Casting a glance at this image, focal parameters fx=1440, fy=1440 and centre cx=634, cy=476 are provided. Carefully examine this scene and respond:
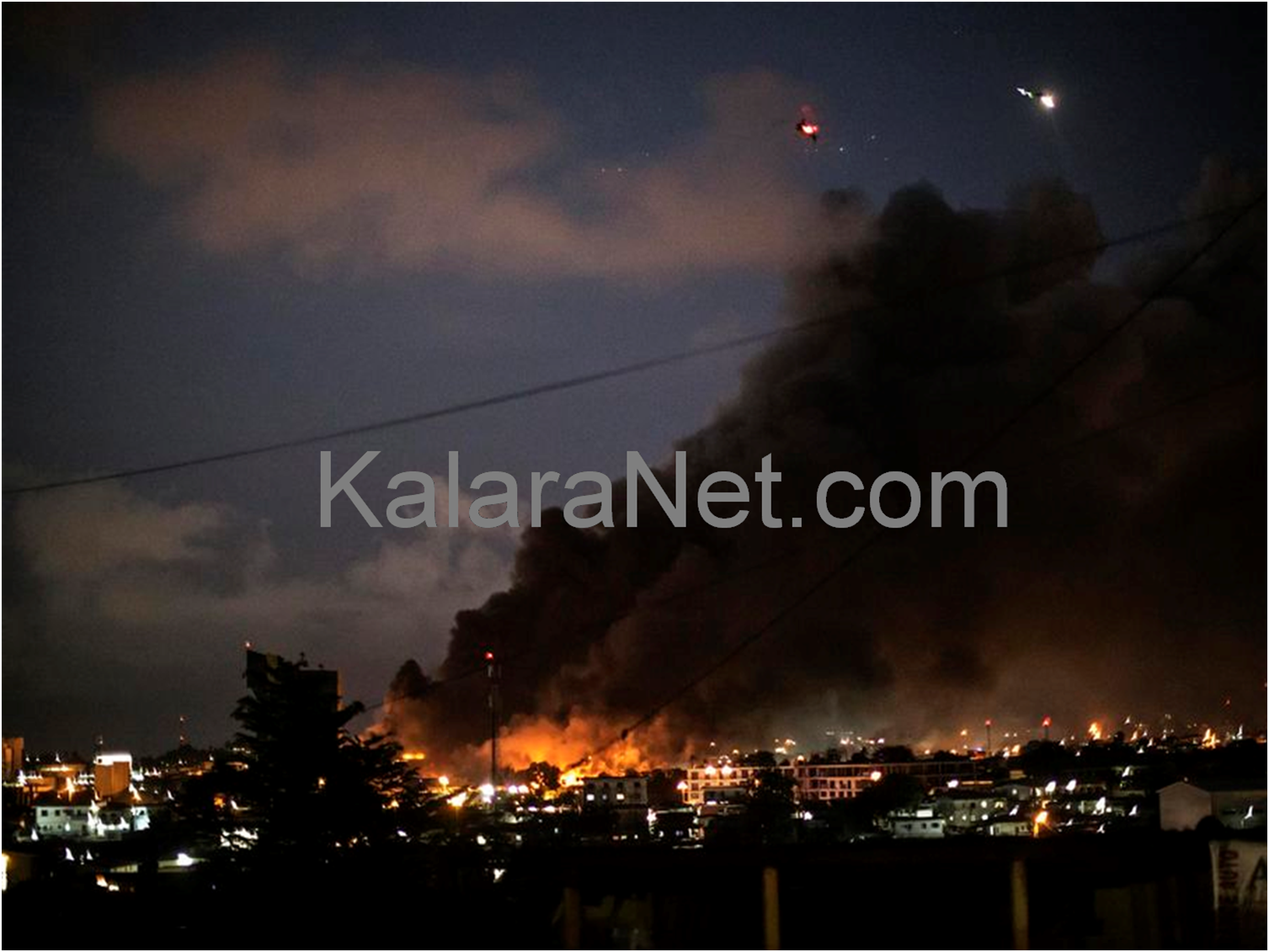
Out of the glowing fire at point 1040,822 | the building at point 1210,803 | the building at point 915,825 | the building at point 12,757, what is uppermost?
the building at point 12,757

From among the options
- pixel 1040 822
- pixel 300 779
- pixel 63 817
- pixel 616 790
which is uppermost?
pixel 300 779

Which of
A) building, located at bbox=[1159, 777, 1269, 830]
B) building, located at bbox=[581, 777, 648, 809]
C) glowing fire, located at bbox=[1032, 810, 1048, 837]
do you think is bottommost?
glowing fire, located at bbox=[1032, 810, 1048, 837]

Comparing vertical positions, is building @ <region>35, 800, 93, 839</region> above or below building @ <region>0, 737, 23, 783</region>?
below

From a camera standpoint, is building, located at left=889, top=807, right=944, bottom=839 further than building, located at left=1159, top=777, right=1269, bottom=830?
Yes

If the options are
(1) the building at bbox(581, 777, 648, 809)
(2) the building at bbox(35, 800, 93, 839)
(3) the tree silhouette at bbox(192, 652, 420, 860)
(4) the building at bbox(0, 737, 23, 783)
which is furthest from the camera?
(1) the building at bbox(581, 777, 648, 809)

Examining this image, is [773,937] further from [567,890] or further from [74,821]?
[74,821]

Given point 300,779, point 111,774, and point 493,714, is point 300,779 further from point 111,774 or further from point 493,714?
point 111,774

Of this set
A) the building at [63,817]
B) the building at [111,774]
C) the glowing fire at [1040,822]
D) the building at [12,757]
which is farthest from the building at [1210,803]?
the building at [111,774]

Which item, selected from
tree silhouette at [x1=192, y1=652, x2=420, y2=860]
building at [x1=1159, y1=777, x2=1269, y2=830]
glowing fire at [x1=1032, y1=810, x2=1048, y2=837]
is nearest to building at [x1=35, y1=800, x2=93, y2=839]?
tree silhouette at [x1=192, y1=652, x2=420, y2=860]

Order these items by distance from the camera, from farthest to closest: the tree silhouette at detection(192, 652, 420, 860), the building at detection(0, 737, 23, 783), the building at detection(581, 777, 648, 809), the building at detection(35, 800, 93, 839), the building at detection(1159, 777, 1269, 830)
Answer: the building at detection(581, 777, 648, 809), the building at detection(0, 737, 23, 783), the building at detection(35, 800, 93, 839), the building at detection(1159, 777, 1269, 830), the tree silhouette at detection(192, 652, 420, 860)

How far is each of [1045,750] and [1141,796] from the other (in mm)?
30843

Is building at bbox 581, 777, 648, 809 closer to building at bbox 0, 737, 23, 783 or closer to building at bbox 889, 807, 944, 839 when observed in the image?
building at bbox 889, 807, 944, 839

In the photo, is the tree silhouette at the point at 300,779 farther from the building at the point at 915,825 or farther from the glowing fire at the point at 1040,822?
the building at the point at 915,825

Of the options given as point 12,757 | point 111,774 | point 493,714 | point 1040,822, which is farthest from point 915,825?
point 111,774
